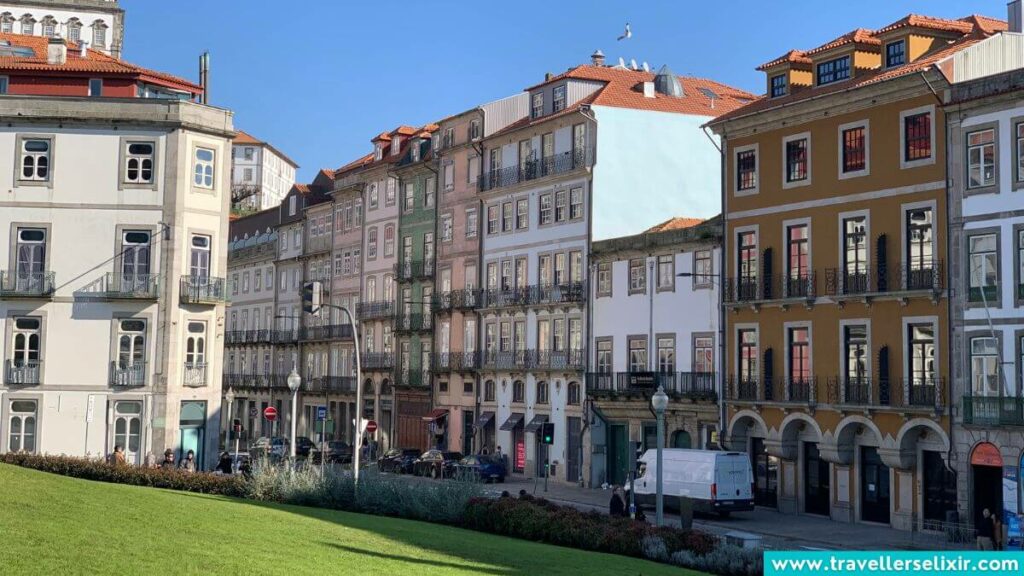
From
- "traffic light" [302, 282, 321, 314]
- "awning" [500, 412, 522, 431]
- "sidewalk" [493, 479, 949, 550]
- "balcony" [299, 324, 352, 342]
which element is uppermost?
"balcony" [299, 324, 352, 342]

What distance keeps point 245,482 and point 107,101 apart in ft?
77.7

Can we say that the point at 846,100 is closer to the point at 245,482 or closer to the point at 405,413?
the point at 245,482

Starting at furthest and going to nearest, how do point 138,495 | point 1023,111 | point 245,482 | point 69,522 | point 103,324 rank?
point 103,324
point 1023,111
point 245,482
point 138,495
point 69,522

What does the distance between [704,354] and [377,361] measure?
107 ft

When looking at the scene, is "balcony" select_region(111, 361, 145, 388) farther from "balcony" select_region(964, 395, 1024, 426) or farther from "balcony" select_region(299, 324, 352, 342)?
"balcony" select_region(299, 324, 352, 342)

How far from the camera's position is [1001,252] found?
41.6 metres

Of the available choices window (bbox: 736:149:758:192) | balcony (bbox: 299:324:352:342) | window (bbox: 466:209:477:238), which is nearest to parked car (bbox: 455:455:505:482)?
window (bbox: 466:209:477:238)

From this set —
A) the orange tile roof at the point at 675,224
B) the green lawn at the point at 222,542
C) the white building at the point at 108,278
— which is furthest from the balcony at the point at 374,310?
the green lawn at the point at 222,542

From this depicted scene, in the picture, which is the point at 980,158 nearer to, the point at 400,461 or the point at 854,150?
the point at 854,150

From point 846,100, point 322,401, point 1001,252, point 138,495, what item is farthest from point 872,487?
point 322,401

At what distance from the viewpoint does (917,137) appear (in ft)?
147

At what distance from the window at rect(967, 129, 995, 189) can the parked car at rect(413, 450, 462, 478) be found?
1126 inches

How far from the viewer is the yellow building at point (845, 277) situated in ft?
145

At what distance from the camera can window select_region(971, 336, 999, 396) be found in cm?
4169
